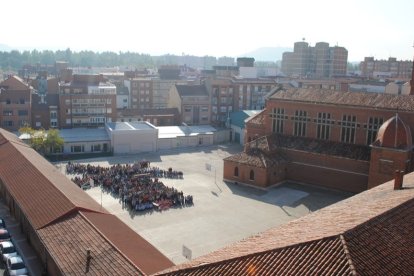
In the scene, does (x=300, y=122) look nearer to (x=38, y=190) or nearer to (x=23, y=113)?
(x=38, y=190)

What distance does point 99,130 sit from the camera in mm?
70625

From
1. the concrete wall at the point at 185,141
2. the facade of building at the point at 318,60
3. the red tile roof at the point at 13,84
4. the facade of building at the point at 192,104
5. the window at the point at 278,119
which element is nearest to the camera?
the window at the point at 278,119

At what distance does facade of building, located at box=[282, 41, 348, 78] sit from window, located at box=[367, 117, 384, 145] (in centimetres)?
11012

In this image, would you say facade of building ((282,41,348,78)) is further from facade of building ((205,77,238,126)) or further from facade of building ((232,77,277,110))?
facade of building ((205,77,238,126))

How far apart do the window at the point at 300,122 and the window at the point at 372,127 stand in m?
7.67

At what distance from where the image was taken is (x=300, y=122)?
55094 millimetres

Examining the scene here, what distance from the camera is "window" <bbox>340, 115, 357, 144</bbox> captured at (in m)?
50.7

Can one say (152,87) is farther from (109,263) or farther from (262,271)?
(262,271)

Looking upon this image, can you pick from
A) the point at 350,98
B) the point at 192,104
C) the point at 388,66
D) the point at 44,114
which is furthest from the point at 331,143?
the point at 388,66

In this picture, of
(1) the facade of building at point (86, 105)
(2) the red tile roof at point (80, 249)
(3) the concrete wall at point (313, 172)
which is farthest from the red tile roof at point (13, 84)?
(2) the red tile roof at point (80, 249)

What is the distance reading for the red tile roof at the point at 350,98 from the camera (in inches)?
1911

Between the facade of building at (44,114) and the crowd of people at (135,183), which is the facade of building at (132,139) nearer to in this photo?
→ the crowd of people at (135,183)

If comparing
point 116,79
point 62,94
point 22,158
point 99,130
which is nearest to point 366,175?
point 22,158

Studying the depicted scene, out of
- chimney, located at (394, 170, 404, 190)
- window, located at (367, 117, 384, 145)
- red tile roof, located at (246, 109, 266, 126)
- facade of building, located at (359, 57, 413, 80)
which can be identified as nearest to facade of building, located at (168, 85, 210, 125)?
red tile roof, located at (246, 109, 266, 126)
